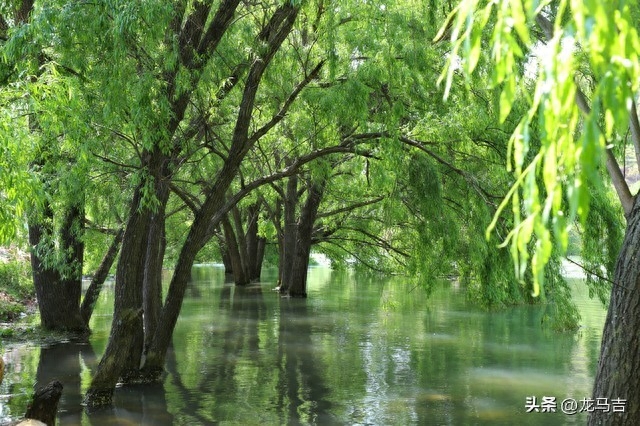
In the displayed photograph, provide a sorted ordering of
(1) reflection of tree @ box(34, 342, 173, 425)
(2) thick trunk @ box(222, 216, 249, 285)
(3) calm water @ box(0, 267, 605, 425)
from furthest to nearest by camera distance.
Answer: (2) thick trunk @ box(222, 216, 249, 285)
(3) calm water @ box(0, 267, 605, 425)
(1) reflection of tree @ box(34, 342, 173, 425)

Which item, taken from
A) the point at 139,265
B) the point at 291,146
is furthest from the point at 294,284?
the point at 139,265

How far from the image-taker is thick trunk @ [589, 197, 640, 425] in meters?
4.91

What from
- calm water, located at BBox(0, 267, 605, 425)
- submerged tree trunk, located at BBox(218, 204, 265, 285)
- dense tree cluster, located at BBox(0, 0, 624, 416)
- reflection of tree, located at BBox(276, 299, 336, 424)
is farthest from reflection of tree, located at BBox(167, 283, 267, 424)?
submerged tree trunk, located at BBox(218, 204, 265, 285)

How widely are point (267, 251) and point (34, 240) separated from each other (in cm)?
2566

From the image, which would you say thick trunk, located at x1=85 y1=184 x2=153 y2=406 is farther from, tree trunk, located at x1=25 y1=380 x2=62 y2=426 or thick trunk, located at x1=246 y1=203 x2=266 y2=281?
thick trunk, located at x1=246 y1=203 x2=266 y2=281

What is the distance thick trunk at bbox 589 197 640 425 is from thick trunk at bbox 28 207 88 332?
30.5ft

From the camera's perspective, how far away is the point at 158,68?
346 inches

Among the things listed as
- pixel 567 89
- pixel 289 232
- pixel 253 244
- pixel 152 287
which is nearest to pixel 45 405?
pixel 152 287

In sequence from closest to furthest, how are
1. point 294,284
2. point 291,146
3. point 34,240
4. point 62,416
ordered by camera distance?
point 62,416 < point 34,240 < point 291,146 < point 294,284

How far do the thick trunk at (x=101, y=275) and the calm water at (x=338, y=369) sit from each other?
22.5 inches

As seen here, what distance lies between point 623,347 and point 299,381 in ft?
22.1

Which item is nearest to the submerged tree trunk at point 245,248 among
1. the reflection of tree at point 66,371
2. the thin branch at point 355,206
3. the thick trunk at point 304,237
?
the thick trunk at point 304,237

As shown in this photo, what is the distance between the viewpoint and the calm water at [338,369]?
30.0 ft

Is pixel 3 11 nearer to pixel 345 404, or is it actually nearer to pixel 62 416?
pixel 62 416
